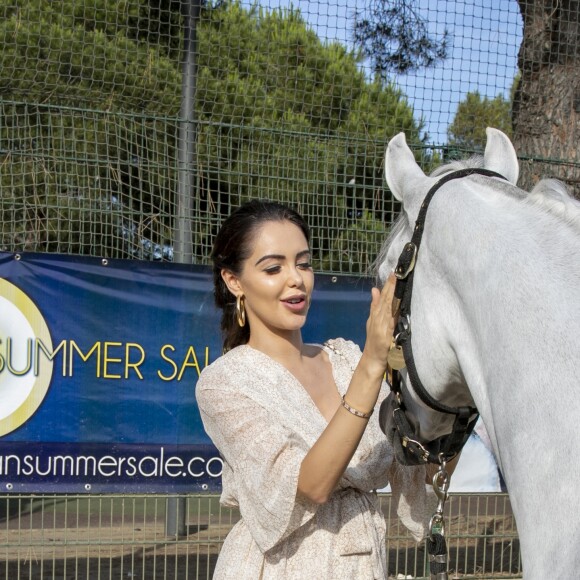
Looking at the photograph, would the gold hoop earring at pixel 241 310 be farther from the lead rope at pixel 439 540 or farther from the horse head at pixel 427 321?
the lead rope at pixel 439 540

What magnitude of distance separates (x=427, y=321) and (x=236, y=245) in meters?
0.92

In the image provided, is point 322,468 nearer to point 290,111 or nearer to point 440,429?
point 440,429

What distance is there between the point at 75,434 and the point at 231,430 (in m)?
2.83

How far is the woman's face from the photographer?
237cm

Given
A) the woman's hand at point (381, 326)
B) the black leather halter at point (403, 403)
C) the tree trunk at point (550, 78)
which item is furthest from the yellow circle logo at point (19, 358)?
the tree trunk at point (550, 78)

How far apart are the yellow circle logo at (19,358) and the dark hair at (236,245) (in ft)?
7.87

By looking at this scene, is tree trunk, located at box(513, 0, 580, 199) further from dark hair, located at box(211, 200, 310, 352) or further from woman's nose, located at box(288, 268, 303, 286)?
woman's nose, located at box(288, 268, 303, 286)

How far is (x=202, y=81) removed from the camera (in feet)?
21.6

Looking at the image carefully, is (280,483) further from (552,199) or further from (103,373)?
(103,373)

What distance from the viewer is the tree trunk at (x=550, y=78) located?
6.28m

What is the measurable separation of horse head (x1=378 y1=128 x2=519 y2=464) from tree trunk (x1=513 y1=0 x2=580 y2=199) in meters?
4.64

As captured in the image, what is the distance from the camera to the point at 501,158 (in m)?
1.84

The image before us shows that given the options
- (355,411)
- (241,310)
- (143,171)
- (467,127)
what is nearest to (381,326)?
(355,411)

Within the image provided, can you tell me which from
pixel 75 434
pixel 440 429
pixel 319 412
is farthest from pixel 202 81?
pixel 440 429
